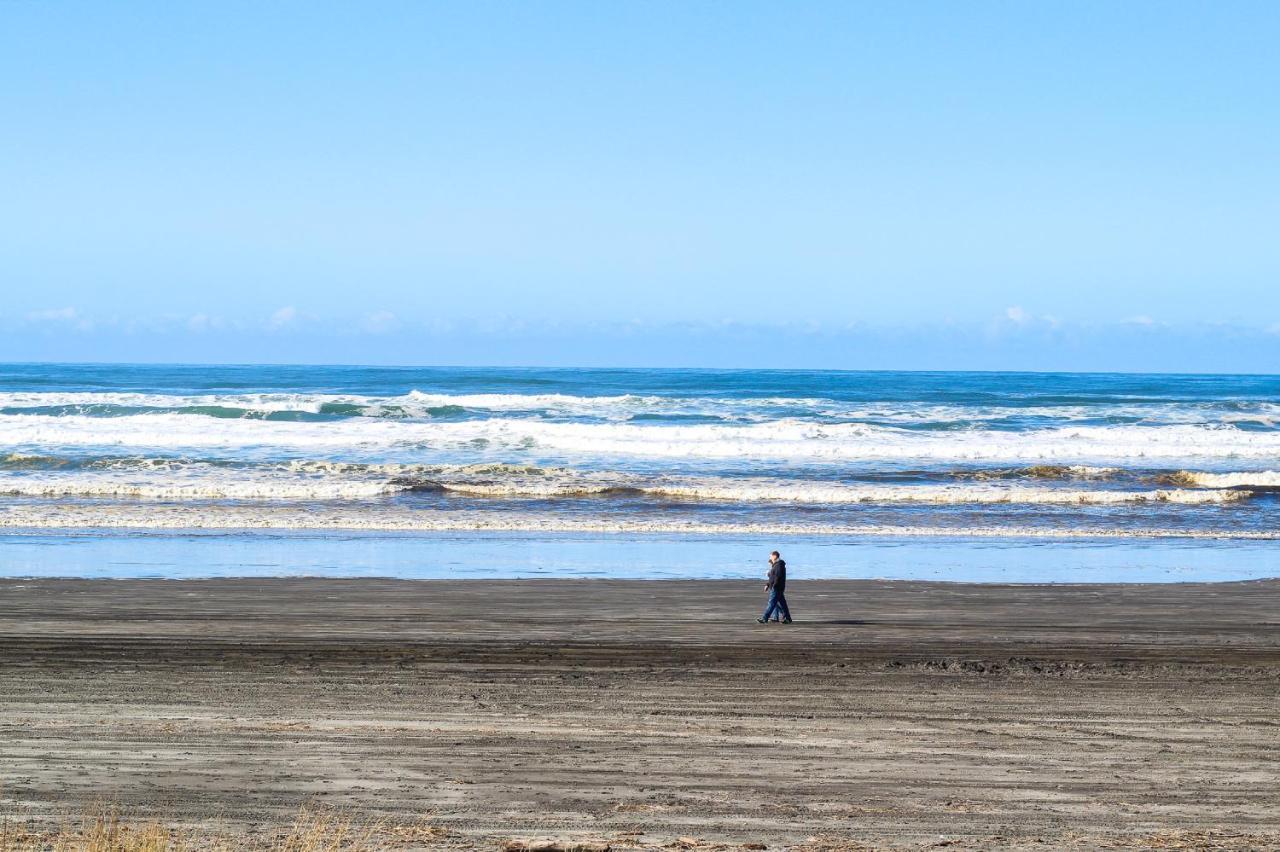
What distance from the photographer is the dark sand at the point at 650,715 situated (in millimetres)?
7277

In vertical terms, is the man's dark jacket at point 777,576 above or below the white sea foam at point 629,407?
below

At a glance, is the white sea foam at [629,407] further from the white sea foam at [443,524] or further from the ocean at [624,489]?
the white sea foam at [443,524]

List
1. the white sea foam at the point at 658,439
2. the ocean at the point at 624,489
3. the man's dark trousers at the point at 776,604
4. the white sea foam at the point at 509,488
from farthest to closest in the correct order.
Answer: the white sea foam at the point at 658,439 < the white sea foam at the point at 509,488 < the ocean at the point at 624,489 < the man's dark trousers at the point at 776,604

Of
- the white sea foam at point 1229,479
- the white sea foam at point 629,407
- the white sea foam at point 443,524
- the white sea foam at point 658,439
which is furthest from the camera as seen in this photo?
the white sea foam at point 629,407

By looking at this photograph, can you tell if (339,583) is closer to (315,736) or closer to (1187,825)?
(315,736)

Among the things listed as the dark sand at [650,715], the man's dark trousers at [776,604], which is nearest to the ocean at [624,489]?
the dark sand at [650,715]

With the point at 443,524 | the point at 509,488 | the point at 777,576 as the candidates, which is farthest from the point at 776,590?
the point at 509,488

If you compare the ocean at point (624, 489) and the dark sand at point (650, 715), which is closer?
the dark sand at point (650, 715)

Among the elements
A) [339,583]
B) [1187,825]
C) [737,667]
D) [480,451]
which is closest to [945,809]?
[1187,825]

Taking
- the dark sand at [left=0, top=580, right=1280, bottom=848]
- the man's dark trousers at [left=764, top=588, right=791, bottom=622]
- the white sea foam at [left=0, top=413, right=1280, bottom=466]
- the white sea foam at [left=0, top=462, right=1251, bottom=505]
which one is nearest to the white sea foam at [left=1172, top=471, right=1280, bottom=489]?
the white sea foam at [left=0, top=462, right=1251, bottom=505]

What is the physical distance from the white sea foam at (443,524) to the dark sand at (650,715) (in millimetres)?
6659

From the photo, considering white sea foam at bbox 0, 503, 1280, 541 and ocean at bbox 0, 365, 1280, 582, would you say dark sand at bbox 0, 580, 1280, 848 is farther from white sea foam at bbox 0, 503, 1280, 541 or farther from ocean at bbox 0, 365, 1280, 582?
white sea foam at bbox 0, 503, 1280, 541

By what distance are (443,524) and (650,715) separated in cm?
1364

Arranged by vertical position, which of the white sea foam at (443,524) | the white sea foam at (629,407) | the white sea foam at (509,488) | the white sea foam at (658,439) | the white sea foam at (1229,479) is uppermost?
the white sea foam at (629,407)
